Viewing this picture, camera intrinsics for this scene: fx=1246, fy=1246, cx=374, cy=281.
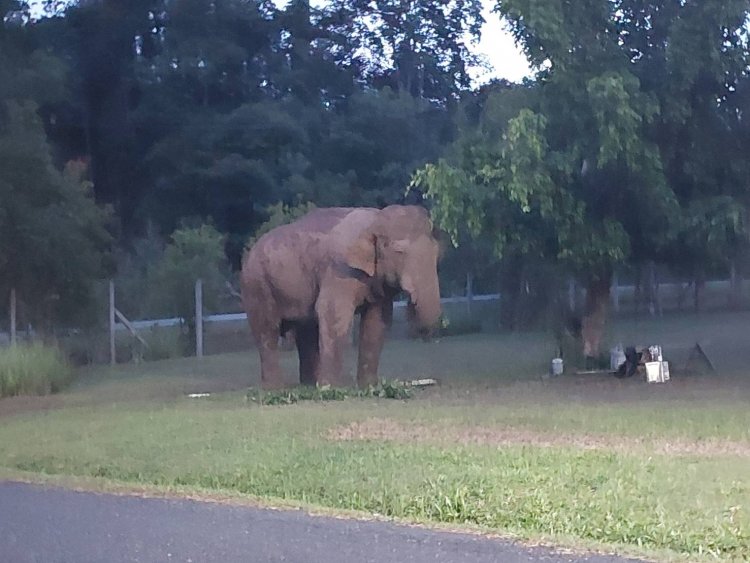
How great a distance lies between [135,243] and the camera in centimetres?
3906

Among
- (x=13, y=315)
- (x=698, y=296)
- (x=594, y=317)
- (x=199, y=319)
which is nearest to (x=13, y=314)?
(x=13, y=315)

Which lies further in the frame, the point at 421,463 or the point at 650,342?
the point at 650,342

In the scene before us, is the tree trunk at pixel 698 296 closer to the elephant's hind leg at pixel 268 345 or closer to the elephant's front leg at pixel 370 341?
the elephant's front leg at pixel 370 341

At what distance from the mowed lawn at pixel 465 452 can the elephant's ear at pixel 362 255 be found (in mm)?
1716

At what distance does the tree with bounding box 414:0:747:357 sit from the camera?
15.9 metres

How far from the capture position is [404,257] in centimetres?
1513

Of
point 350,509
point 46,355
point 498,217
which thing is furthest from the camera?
point 46,355

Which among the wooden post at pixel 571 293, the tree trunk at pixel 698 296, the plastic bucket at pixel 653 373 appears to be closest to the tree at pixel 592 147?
the plastic bucket at pixel 653 373

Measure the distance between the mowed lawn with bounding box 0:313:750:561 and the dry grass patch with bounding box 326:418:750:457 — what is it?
0.08 feet

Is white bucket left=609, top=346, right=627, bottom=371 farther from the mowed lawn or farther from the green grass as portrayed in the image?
the green grass

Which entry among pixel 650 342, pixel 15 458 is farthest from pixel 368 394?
pixel 650 342

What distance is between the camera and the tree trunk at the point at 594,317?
19.0 meters

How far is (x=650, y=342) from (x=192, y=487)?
16.2 meters

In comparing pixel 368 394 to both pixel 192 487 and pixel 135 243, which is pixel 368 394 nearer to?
pixel 192 487
